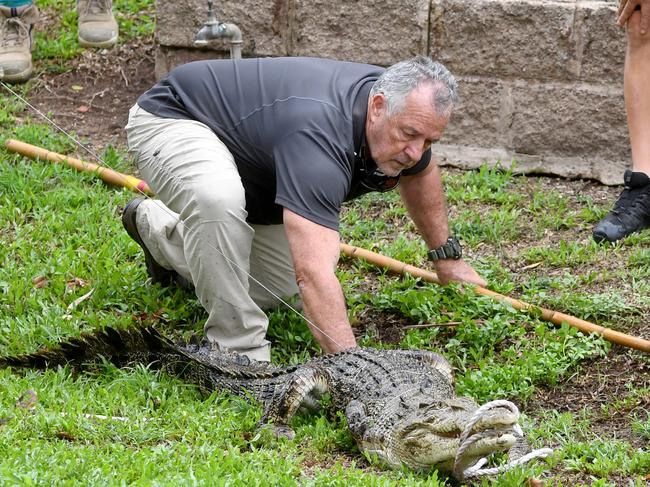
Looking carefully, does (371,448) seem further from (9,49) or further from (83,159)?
(9,49)

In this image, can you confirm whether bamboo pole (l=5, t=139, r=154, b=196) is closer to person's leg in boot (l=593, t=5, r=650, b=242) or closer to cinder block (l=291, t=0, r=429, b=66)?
cinder block (l=291, t=0, r=429, b=66)

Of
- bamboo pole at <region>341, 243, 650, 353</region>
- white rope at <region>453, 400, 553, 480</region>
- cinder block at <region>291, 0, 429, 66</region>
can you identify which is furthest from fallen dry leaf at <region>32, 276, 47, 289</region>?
white rope at <region>453, 400, 553, 480</region>

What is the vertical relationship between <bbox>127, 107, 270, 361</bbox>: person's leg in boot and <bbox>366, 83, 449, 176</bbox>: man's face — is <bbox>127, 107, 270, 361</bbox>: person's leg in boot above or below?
below

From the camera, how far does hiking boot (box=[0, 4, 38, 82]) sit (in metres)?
7.58

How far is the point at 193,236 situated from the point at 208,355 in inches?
21.0

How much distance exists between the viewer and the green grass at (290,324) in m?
3.60

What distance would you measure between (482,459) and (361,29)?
12.7ft

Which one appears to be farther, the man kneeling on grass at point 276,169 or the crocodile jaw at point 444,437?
the man kneeling on grass at point 276,169

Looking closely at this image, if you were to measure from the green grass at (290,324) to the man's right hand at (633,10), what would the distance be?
3.63 ft

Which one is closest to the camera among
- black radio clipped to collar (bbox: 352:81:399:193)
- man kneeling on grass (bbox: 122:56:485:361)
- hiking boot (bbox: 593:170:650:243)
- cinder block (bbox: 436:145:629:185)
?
Answer: man kneeling on grass (bbox: 122:56:485:361)

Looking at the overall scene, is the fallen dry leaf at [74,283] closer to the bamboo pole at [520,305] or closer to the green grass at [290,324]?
the green grass at [290,324]

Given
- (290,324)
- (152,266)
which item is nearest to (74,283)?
(152,266)

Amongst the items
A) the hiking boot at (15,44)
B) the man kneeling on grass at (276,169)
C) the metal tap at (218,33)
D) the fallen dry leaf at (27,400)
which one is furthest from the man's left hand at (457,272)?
the hiking boot at (15,44)

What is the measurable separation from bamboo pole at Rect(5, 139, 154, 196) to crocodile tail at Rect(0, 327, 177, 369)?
1.87m
